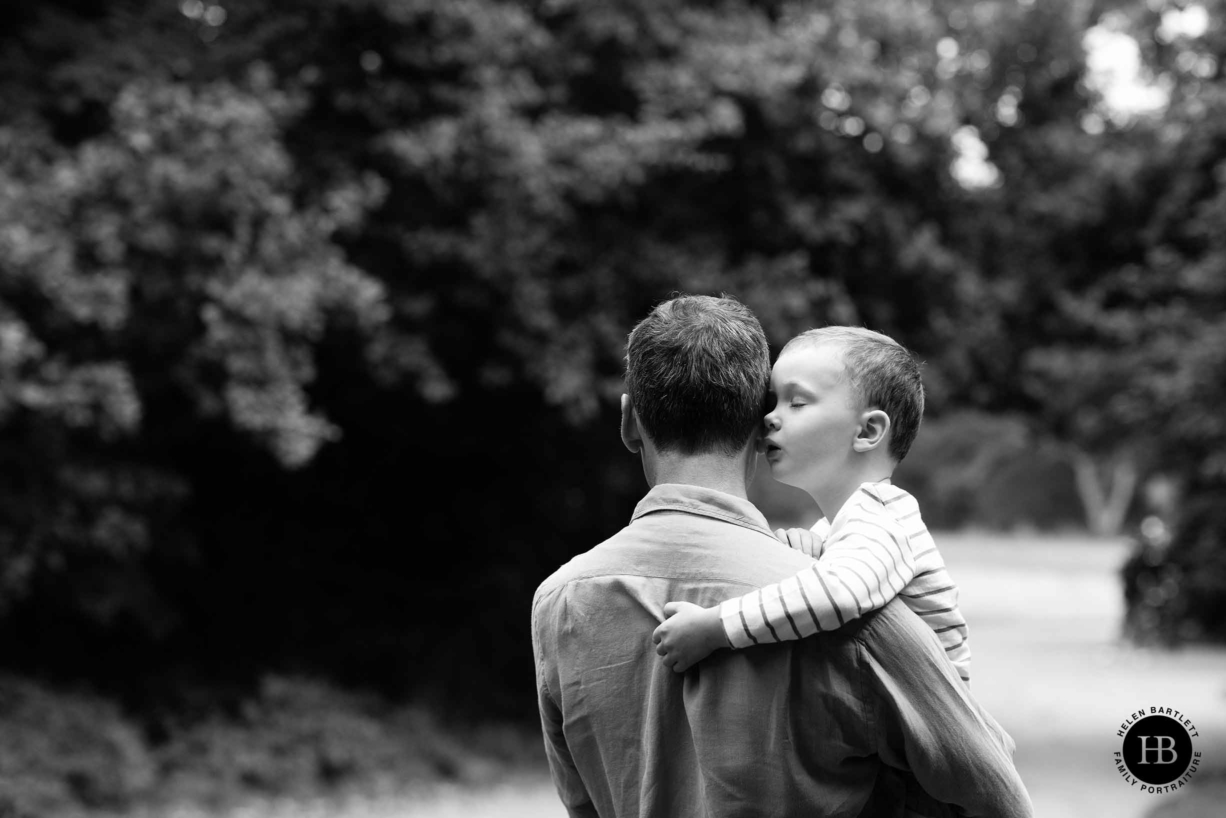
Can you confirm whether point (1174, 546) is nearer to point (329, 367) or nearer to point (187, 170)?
point (329, 367)

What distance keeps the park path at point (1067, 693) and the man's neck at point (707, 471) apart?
2091 millimetres

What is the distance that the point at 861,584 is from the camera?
1.92 m

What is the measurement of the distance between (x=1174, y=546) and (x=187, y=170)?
11.6 m

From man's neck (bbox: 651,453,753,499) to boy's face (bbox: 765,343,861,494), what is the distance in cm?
8

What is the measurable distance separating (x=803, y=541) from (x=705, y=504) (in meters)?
0.30

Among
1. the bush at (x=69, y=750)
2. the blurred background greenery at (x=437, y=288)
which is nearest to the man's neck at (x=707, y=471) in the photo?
the blurred background greenery at (x=437, y=288)

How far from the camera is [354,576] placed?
12023 millimetres

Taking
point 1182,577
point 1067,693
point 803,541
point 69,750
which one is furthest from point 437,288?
point 1067,693

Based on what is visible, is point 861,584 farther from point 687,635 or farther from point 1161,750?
point 1161,750

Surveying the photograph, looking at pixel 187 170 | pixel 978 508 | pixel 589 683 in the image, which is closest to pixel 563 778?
pixel 589 683

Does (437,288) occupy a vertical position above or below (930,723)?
above

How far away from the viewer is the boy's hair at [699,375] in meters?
2.07

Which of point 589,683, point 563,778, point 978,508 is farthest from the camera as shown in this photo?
point 978,508

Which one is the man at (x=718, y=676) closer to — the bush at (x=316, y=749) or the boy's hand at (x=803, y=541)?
the boy's hand at (x=803, y=541)
